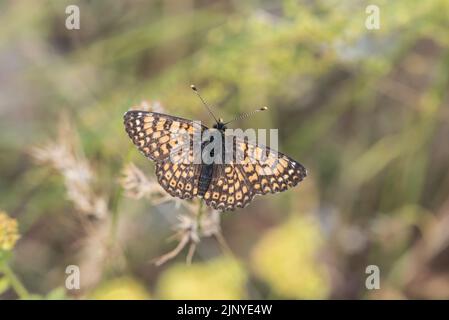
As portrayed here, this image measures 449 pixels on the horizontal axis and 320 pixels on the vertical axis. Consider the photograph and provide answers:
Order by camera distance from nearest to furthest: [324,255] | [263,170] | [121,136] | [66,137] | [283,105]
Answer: [263,170]
[66,137]
[121,136]
[324,255]
[283,105]

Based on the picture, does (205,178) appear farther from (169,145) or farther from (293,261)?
(293,261)

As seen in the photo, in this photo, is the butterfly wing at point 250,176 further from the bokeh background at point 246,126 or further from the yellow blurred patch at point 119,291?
the yellow blurred patch at point 119,291

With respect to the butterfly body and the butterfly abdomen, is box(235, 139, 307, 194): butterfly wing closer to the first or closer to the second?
the butterfly body

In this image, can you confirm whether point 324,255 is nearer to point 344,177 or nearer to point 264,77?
point 344,177

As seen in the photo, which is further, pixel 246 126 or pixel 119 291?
pixel 246 126

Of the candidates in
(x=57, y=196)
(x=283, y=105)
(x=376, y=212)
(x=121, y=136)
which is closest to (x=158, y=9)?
(x=283, y=105)

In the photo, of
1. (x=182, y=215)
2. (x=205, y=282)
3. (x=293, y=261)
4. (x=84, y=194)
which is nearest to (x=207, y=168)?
(x=182, y=215)
